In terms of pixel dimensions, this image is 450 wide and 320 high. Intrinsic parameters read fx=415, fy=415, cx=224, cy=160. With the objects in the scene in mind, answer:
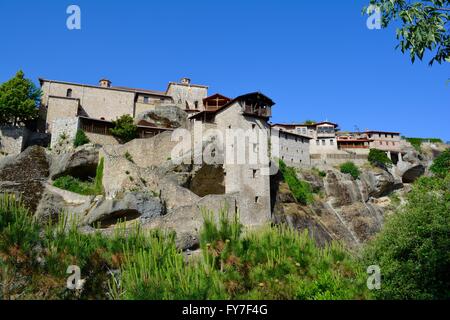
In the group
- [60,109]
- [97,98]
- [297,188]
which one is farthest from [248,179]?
[97,98]

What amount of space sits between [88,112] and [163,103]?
Result: 10380 millimetres

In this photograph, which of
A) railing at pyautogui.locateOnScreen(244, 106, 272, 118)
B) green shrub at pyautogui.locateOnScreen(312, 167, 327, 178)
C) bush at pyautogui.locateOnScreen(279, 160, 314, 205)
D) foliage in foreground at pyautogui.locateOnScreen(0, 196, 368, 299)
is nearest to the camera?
foliage in foreground at pyautogui.locateOnScreen(0, 196, 368, 299)

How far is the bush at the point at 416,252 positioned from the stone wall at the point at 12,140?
122ft

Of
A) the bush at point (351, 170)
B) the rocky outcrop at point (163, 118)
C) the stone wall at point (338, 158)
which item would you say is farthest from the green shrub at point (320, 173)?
the rocky outcrop at point (163, 118)

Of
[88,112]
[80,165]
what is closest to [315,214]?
[80,165]

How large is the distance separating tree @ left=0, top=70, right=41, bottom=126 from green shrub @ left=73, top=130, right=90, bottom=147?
330 inches

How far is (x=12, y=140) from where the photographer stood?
4425 centimetres

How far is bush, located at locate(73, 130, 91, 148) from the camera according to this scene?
4362 centimetres

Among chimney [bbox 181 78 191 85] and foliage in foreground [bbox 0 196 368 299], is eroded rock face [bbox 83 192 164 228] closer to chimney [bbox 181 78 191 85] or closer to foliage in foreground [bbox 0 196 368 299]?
foliage in foreground [bbox 0 196 368 299]

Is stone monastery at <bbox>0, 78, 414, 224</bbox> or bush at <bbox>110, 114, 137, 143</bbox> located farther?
bush at <bbox>110, 114, 137, 143</bbox>

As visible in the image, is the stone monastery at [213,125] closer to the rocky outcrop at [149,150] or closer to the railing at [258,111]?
the railing at [258,111]

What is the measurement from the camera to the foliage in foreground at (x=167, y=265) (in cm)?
1090

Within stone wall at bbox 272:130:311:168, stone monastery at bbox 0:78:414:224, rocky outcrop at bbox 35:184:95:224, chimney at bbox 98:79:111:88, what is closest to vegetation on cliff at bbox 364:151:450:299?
stone monastery at bbox 0:78:414:224
